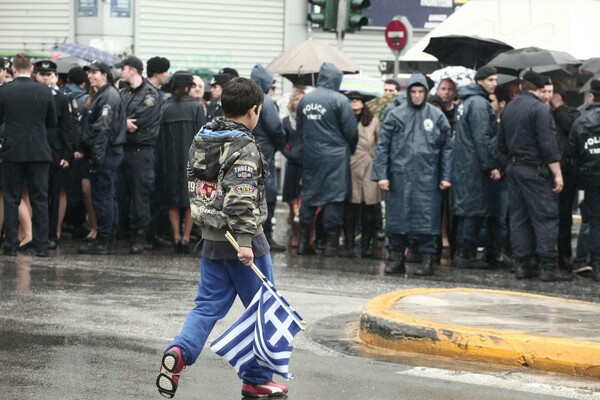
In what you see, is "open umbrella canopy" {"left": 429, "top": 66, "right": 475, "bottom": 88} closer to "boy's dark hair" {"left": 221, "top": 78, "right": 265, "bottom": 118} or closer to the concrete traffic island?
the concrete traffic island

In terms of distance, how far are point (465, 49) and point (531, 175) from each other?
4.12 metres

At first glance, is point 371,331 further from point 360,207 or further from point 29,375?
point 360,207

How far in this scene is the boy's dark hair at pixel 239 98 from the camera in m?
7.16

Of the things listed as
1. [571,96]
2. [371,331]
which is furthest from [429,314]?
[571,96]

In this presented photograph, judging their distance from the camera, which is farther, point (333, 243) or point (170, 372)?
point (333, 243)

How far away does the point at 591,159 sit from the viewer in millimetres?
13438

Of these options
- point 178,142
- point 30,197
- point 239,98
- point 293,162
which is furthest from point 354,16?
point 239,98

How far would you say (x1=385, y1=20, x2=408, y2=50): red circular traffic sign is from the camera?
20.1 metres

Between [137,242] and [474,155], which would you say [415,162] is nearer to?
[474,155]

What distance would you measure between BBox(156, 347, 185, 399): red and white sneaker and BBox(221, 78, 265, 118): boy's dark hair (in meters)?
1.34

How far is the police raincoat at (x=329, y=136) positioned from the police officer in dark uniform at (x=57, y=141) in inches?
105

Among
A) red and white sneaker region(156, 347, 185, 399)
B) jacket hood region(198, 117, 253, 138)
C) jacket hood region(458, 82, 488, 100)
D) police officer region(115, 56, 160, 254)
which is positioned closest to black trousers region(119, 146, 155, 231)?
police officer region(115, 56, 160, 254)

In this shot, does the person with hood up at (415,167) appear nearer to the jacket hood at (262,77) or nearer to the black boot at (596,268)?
the black boot at (596,268)

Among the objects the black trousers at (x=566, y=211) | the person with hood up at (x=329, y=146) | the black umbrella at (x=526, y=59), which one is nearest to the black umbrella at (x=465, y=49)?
the black umbrella at (x=526, y=59)
